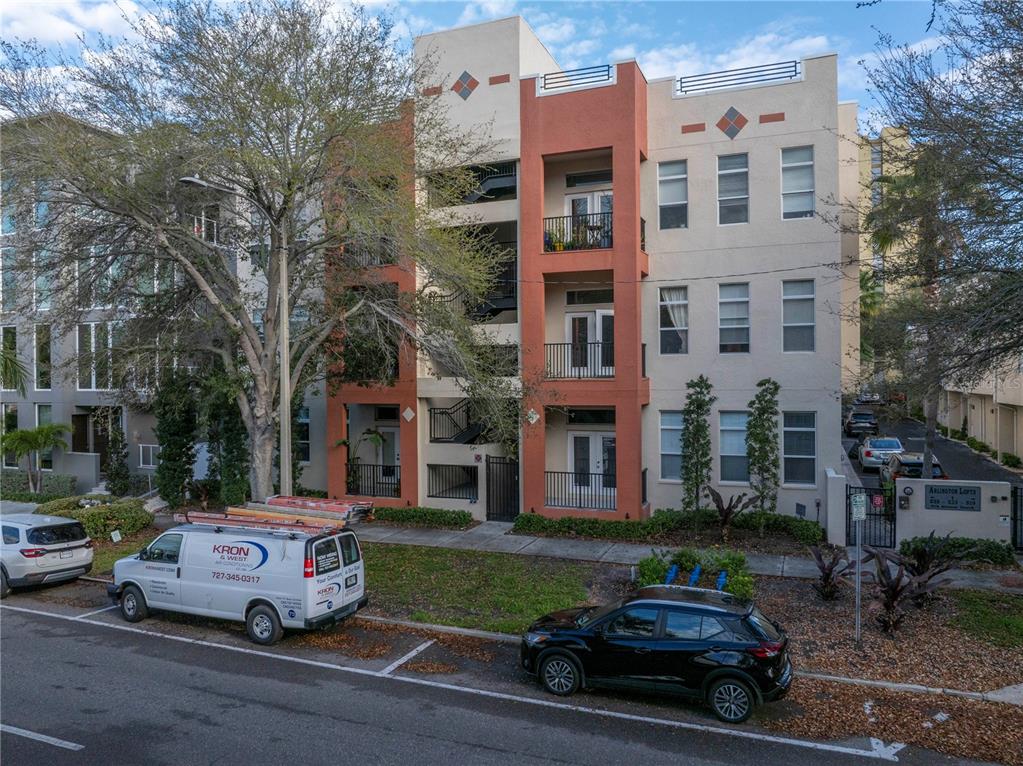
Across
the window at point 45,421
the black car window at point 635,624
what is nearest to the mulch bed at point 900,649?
the black car window at point 635,624

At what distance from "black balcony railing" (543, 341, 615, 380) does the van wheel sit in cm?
1031

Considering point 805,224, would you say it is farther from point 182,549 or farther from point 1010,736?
point 182,549

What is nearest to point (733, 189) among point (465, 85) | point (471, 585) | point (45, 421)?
Result: point (465, 85)

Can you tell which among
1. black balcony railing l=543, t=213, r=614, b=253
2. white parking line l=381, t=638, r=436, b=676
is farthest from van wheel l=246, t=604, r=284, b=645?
black balcony railing l=543, t=213, r=614, b=253

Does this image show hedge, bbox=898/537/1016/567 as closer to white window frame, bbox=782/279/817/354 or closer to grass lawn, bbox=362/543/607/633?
white window frame, bbox=782/279/817/354

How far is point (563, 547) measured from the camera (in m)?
17.2

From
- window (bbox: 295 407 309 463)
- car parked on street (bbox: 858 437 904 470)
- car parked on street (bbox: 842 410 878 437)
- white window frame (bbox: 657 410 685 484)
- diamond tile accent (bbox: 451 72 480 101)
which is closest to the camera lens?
white window frame (bbox: 657 410 685 484)

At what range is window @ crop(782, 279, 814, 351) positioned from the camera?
1859cm

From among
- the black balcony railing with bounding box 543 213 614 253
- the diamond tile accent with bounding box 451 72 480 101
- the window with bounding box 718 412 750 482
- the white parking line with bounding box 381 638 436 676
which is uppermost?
the diamond tile accent with bounding box 451 72 480 101

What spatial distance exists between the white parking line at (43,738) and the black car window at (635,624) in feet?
19.9

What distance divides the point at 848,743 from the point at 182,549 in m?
10.2

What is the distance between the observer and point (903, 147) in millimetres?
13172

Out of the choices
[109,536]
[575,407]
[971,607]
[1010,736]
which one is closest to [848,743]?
[1010,736]

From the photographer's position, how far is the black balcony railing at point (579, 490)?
19250 millimetres
